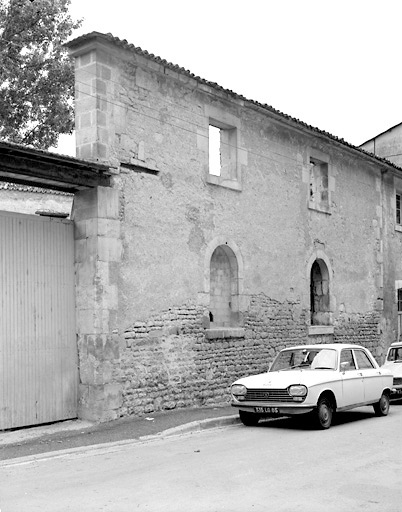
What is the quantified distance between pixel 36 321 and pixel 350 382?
5363 millimetres

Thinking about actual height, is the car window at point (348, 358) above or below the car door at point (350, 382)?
above

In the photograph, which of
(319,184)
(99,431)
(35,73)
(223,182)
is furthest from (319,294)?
(35,73)

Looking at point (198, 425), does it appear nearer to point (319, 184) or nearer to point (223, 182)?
point (223, 182)

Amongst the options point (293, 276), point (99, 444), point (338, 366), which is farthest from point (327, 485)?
point (293, 276)

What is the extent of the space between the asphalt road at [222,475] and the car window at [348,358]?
5.21 feet

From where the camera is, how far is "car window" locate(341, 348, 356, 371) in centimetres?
1183

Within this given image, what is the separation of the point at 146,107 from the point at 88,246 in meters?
2.98

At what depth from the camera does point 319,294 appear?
18.3m

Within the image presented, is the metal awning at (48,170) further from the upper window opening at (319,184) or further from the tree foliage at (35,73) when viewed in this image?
the tree foliage at (35,73)

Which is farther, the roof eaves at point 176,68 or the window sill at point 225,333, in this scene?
the window sill at point 225,333

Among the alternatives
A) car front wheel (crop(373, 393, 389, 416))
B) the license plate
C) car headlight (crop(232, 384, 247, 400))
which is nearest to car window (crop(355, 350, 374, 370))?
car front wheel (crop(373, 393, 389, 416))

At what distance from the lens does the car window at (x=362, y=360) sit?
40.2 feet

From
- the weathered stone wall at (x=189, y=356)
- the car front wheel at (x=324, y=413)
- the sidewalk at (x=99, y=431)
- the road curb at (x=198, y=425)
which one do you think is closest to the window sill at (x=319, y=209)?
the weathered stone wall at (x=189, y=356)

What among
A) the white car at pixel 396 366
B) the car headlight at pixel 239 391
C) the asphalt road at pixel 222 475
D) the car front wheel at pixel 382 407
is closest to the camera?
the asphalt road at pixel 222 475
